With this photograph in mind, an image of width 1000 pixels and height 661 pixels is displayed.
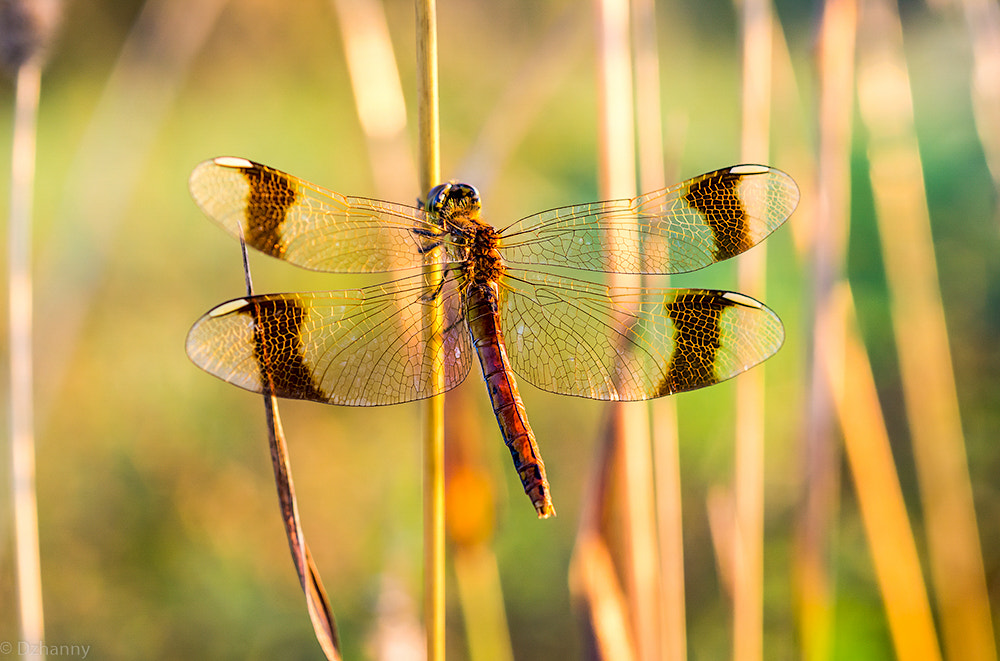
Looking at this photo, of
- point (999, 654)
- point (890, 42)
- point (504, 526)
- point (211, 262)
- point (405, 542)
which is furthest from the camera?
point (211, 262)

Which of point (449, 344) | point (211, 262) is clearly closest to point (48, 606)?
point (211, 262)

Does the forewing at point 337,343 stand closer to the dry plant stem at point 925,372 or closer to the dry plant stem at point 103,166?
the dry plant stem at point 103,166

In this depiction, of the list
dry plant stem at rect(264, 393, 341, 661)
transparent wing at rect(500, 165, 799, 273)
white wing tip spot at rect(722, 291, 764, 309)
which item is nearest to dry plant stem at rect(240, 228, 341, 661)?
dry plant stem at rect(264, 393, 341, 661)

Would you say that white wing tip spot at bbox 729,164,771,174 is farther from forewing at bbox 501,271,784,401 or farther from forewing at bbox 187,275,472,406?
forewing at bbox 187,275,472,406

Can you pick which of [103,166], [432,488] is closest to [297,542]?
[432,488]

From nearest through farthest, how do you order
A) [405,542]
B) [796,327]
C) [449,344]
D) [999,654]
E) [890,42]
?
1. [449,344]
2. [890,42]
3. [999,654]
4. [405,542]
5. [796,327]

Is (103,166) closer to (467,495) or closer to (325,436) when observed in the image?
(325,436)

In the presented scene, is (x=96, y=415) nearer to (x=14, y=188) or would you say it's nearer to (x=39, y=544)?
(x=39, y=544)

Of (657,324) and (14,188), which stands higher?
(14,188)
